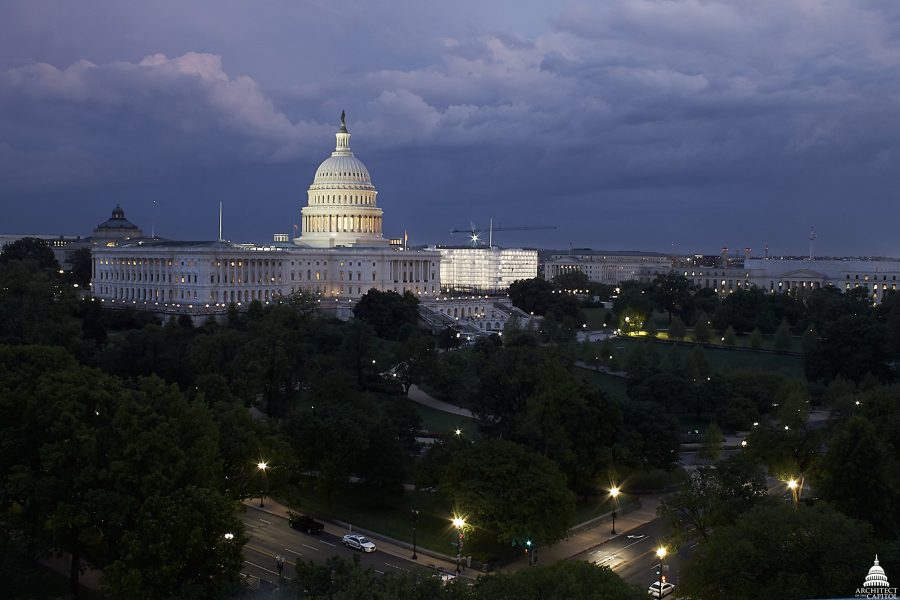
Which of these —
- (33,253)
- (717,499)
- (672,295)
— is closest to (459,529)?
(717,499)

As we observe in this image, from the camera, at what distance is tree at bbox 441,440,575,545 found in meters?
42.5

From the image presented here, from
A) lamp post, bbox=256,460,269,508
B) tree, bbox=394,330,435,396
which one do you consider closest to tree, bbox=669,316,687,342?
tree, bbox=394,330,435,396

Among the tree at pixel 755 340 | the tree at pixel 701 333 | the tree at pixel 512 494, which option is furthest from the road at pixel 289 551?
the tree at pixel 755 340

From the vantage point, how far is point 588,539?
4641 centimetres

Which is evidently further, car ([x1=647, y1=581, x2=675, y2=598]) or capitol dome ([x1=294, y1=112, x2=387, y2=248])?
capitol dome ([x1=294, y1=112, x2=387, y2=248])

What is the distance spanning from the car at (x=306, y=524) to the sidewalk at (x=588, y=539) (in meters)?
9.44

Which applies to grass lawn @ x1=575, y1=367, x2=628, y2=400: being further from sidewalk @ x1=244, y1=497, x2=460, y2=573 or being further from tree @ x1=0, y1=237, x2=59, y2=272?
tree @ x1=0, y1=237, x2=59, y2=272

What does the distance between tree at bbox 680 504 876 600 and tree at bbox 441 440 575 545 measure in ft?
30.8

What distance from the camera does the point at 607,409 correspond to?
55.5m

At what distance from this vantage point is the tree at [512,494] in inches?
1673

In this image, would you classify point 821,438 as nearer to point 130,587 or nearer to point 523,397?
point 523,397

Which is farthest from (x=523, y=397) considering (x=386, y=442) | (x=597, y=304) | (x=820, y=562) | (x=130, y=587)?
(x=597, y=304)

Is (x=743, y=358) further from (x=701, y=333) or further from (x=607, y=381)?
(x=607, y=381)

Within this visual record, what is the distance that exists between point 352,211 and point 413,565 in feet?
431
